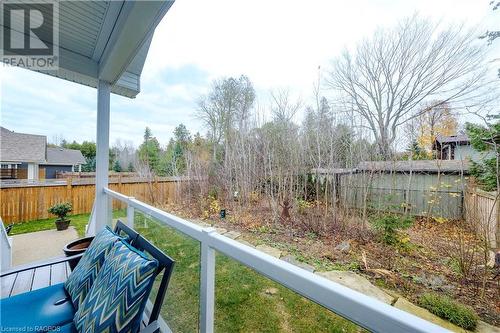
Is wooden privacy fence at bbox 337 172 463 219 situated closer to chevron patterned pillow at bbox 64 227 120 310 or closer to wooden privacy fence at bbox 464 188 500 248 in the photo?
wooden privacy fence at bbox 464 188 500 248

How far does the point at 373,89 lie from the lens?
8.52 m

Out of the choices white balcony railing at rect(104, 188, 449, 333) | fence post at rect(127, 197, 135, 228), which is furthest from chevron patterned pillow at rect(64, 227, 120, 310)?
white balcony railing at rect(104, 188, 449, 333)

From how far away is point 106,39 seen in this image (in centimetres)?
234

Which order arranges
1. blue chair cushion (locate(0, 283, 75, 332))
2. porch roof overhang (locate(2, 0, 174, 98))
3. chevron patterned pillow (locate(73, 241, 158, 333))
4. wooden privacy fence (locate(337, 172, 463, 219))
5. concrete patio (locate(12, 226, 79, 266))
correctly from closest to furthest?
chevron patterned pillow (locate(73, 241, 158, 333)) → blue chair cushion (locate(0, 283, 75, 332)) → porch roof overhang (locate(2, 0, 174, 98)) → concrete patio (locate(12, 226, 79, 266)) → wooden privacy fence (locate(337, 172, 463, 219))

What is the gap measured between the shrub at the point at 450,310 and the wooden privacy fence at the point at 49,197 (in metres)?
7.07

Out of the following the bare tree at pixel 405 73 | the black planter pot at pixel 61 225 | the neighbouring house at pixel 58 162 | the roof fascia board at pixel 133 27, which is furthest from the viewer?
the neighbouring house at pixel 58 162

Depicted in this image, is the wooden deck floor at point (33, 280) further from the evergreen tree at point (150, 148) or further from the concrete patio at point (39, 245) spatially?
the evergreen tree at point (150, 148)

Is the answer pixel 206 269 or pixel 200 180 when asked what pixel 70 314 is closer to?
pixel 206 269

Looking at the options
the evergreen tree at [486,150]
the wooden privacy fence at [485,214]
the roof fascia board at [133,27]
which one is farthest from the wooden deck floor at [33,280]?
the evergreen tree at [486,150]

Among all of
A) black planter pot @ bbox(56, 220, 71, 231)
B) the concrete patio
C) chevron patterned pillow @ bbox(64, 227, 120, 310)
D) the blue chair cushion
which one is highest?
chevron patterned pillow @ bbox(64, 227, 120, 310)

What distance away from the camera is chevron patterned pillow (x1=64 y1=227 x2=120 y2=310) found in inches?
52.9

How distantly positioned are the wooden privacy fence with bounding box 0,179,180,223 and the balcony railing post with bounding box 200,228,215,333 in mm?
6757

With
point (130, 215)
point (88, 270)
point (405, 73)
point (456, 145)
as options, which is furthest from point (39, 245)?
point (405, 73)

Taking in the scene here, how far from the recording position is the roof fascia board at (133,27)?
57.2 inches
